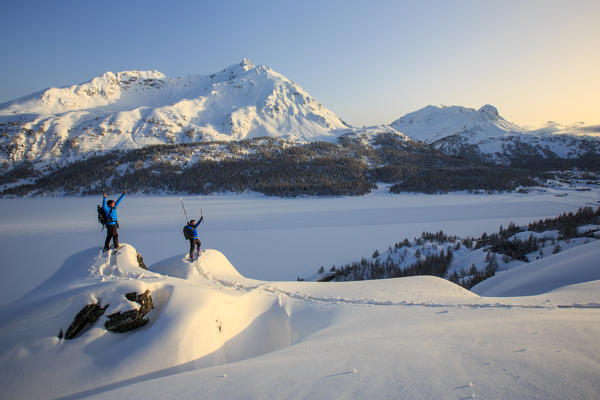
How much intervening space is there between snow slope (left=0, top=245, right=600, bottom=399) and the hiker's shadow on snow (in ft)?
0.09

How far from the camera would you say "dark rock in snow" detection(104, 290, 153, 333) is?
4805 millimetres

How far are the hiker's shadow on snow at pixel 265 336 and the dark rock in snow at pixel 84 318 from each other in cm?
53

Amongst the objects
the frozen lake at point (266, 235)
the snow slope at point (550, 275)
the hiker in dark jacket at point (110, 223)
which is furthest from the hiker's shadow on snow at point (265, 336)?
the frozen lake at point (266, 235)

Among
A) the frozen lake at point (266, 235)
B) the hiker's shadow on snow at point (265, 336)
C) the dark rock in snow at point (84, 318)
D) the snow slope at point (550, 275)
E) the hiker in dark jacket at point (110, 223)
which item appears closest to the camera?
the dark rock in snow at point (84, 318)

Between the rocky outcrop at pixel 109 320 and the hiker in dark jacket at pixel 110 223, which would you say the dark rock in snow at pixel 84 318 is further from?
the hiker in dark jacket at pixel 110 223

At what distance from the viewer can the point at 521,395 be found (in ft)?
8.80

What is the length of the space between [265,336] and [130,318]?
313 cm

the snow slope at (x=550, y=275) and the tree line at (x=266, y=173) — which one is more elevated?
the tree line at (x=266, y=173)

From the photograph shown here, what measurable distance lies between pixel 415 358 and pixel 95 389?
5112mm

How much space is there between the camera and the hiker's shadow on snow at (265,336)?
480 centimetres

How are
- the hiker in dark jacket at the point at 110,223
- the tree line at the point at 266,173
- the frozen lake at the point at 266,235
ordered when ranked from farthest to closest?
the tree line at the point at 266,173 < the frozen lake at the point at 266,235 < the hiker in dark jacket at the point at 110,223

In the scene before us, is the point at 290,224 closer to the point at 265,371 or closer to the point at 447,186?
the point at 265,371

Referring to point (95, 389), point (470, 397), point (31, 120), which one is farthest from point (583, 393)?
point (31, 120)

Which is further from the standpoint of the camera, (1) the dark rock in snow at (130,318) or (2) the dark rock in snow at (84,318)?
(1) the dark rock in snow at (130,318)
